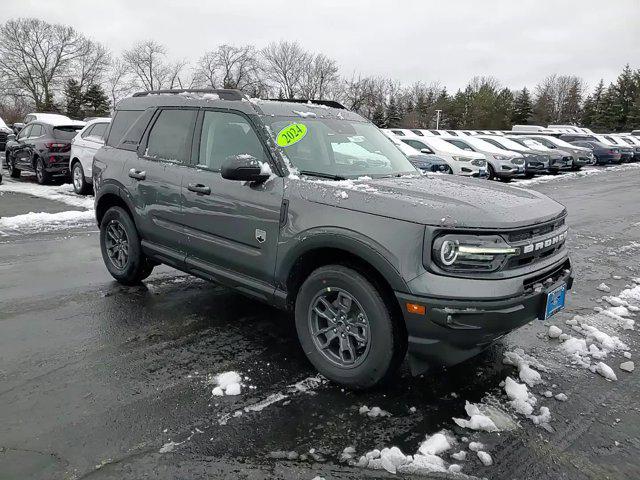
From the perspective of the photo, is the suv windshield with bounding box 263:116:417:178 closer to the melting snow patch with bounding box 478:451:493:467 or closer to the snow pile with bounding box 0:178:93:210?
the melting snow patch with bounding box 478:451:493:467

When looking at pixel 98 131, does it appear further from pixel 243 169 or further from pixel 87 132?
pixel 243 169

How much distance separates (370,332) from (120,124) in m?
3.81

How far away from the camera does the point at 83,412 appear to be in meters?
2.96

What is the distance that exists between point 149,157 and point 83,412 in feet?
8.36

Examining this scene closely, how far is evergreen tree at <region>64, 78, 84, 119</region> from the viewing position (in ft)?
204

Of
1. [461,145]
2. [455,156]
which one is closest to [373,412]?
[455,156]

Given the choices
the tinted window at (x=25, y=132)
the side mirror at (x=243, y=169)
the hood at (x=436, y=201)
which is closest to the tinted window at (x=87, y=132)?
the tinted window at (x=25, y=132)

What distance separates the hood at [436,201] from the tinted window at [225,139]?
59cm

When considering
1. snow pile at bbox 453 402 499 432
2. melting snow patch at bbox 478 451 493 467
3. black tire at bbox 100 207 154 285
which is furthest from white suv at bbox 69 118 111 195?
melting snow patch at bbox 478 451 493 467

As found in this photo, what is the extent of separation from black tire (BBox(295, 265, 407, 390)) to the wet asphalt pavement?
0.47 ft

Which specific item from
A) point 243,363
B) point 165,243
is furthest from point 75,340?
point 243,363

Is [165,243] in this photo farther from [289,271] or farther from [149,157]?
[289,271]

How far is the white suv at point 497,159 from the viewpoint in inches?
686

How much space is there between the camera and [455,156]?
52.0ft
